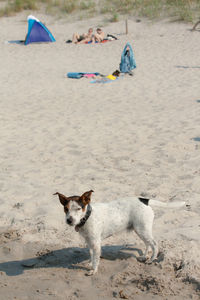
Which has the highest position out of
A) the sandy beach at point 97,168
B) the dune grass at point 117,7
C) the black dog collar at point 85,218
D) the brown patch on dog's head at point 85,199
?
the dune grass at point 117,7

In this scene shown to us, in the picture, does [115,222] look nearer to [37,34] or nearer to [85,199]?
[85,199]

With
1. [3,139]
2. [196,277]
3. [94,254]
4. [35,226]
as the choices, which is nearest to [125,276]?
[94,254]

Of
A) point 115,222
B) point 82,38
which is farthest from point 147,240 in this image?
point 82,38

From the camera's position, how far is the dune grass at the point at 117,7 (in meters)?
22.1

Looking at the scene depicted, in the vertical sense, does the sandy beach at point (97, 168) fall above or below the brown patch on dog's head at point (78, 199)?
below

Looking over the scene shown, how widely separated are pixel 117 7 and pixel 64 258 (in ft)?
74.7

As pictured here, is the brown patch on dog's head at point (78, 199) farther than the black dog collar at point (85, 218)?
No

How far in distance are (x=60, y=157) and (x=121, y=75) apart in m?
7.59

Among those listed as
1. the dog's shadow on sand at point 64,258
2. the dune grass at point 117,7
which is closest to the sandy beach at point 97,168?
the dog's shadow on sand at point 64,258

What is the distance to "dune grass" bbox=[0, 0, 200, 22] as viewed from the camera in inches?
870

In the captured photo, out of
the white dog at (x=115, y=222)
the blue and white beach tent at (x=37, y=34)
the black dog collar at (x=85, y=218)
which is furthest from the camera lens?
the blue and white beach tent at (x=37, y=34)

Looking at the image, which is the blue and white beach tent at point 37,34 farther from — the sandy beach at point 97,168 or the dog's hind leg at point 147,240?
the dog's hind leg at point 147,240

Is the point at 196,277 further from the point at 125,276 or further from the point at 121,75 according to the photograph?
the point at 121,75

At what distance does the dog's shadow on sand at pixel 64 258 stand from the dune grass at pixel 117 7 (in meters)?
18.7
